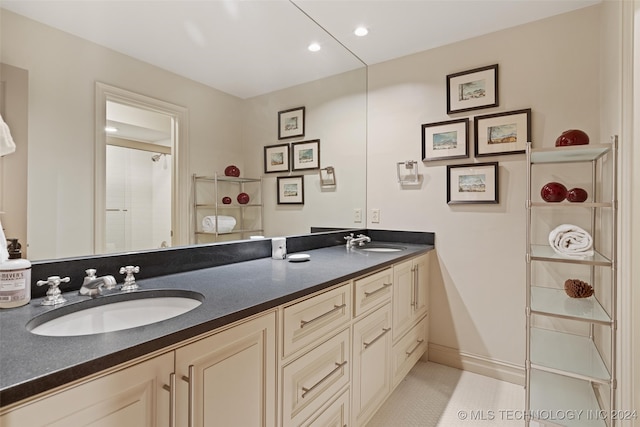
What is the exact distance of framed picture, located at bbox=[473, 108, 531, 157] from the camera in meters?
2.08

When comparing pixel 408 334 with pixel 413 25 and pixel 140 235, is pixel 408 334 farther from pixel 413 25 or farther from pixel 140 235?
pixel 413 25

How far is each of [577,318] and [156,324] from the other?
1861 mm

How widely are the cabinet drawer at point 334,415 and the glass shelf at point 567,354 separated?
1.04 m

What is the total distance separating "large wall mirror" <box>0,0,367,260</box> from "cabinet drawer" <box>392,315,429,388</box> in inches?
38.0

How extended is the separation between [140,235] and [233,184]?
560mm

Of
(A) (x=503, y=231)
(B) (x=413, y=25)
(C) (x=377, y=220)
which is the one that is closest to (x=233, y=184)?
(C) (x=377, y=220)

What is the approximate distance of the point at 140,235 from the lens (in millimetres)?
1354

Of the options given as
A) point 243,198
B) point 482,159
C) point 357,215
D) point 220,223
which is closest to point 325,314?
point 220,223

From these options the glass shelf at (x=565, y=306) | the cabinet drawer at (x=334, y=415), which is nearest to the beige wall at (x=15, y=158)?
the cabinet drawer at (x=334, y=415)

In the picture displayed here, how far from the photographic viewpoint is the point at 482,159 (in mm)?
2229

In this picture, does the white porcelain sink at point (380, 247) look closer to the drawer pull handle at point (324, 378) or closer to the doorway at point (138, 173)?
the drawer pull handle at point (324, 378)

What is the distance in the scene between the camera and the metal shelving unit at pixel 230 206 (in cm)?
158

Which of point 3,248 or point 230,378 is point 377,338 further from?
point 3,248

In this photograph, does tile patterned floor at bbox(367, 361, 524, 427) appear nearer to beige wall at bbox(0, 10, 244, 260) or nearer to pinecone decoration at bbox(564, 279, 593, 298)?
pinecone decoration at bbox(564, 279, 593, 298)
